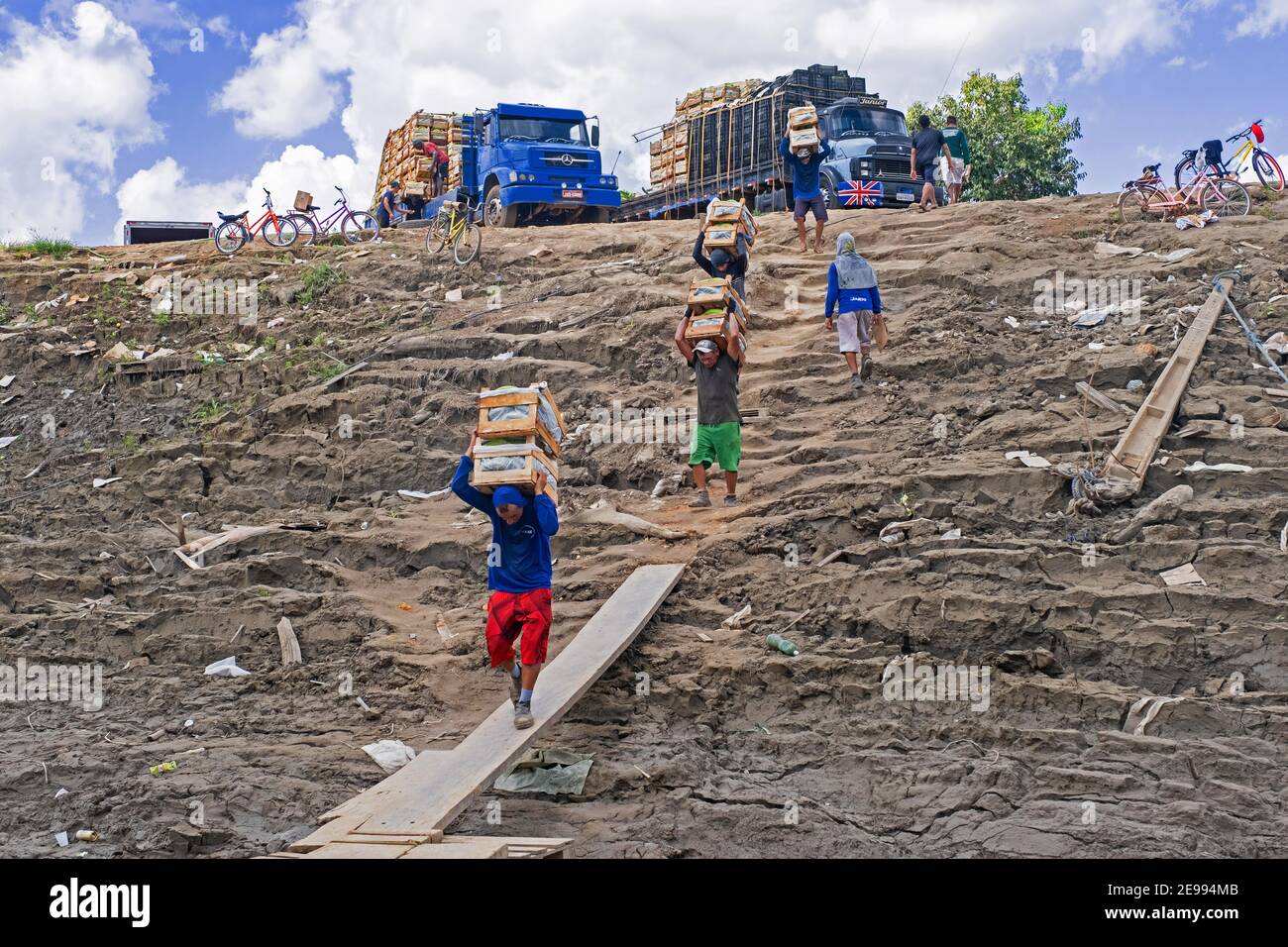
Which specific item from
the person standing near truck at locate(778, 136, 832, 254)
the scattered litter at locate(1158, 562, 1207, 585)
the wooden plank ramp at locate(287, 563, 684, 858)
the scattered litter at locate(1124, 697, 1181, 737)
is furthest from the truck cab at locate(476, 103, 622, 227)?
the scattered litter at locate(1124, 697, 1181, 737)

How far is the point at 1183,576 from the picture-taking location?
7742 mm

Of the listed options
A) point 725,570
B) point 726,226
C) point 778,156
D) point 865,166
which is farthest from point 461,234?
point 725,570

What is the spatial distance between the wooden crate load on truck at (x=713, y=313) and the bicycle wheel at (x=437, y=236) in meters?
7.59

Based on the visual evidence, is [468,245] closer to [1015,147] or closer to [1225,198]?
[1225,198]

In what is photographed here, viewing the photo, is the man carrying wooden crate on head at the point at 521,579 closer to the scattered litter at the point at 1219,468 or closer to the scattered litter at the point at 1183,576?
the scattered litter at the point at 1183,576

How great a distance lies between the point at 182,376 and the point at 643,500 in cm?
682

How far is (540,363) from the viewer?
514 inches

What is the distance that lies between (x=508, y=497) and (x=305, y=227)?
1320cm

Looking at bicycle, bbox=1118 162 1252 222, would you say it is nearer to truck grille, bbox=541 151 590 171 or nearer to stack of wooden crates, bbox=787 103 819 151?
stack of wooden crates, bbox=787 103 819 151

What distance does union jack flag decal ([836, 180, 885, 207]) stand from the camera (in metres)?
19.0

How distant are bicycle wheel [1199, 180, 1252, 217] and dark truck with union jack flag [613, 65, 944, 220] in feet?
17.2

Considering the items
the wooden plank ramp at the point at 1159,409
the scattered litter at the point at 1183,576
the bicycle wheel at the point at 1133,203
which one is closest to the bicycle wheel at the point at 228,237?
the bicycle wheel at the point at 1133,203

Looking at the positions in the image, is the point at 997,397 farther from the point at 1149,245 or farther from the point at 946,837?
the point at 946,837
